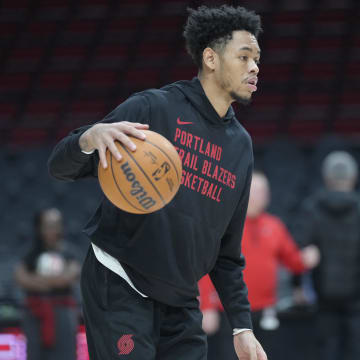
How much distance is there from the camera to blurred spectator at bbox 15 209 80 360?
5.47m

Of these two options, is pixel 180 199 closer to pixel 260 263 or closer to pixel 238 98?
pixel 238 98

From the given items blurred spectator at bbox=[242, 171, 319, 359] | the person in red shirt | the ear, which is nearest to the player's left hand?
the ear

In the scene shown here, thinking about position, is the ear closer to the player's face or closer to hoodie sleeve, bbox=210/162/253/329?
the player's face

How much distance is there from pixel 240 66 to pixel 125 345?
0.97m

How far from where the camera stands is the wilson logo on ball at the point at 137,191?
2.16 metres

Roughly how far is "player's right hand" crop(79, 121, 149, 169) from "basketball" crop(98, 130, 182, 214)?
25 millimetres

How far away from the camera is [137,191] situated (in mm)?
2193

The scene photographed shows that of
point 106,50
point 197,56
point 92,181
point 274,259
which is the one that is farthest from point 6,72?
point 197,56

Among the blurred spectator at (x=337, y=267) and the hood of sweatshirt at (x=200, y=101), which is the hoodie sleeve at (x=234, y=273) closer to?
the hood of sweatshirt at (x=200, y=101)

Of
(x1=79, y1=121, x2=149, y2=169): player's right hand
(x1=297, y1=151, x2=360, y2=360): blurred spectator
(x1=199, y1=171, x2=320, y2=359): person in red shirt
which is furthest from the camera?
(x1=297, y1=151, x2=360, y2=360): blurred spectator

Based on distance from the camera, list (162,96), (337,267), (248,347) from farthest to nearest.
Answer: (337,267) < (248,347) < (162,96)

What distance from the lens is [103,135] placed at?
212 centimetres

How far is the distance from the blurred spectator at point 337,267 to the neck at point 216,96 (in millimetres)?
2795

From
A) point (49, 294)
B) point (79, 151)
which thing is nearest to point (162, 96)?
point (79, 151)
